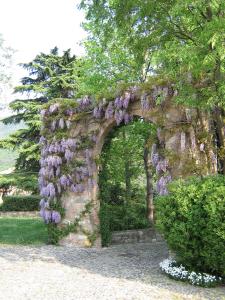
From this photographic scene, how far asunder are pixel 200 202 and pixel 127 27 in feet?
12.8

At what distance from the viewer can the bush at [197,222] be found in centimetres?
705

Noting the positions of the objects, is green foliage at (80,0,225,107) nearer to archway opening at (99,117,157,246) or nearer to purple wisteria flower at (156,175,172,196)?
purple wisteria flower at (156,175,172,196)

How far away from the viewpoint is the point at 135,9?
8.30m

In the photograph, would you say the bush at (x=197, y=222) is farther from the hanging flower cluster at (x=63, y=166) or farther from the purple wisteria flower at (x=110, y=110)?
the hanging flower cluster at (x=63, y=166)

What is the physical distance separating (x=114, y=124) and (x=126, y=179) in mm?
5228

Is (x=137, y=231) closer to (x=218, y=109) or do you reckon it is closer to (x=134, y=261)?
(x=134, y=261)

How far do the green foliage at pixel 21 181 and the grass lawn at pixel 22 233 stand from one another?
4.73 m

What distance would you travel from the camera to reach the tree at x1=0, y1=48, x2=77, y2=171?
2158 cm

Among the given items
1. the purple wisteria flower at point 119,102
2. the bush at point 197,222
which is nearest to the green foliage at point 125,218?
the purple wisteria flower at point 119,102

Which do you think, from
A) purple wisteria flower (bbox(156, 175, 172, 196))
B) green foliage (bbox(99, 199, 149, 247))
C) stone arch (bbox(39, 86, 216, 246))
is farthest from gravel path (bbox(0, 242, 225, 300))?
green foliage (bbox(99, 199, 149, 247))

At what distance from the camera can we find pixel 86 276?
7.88 metres

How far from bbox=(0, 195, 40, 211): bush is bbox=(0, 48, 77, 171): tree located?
2.20 m

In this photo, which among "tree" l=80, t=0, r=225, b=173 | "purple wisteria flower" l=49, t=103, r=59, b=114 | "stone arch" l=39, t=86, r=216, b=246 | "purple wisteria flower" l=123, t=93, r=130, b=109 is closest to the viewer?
"tree" l=80, t=0, r=225, b=173

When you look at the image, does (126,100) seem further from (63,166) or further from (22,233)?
(22,233)
